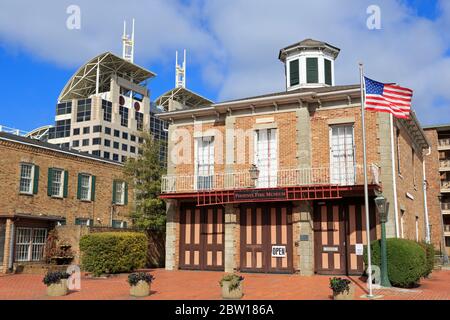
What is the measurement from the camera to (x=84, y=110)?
9250 centimetres

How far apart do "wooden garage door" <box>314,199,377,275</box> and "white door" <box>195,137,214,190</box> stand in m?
4.92

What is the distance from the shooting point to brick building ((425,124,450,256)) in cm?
4444

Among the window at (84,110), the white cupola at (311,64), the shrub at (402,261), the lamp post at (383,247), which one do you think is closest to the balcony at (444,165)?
the white cupola at (311,64)

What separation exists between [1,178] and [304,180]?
52.0 ft

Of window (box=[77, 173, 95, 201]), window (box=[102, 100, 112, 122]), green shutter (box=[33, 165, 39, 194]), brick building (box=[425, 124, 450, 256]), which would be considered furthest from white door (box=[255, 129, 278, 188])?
window (box=[102, 100, 112, 122])

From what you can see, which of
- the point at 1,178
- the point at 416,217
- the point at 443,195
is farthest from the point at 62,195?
the point at 443,195

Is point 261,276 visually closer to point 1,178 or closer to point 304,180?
point 304,180

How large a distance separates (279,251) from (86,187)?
51.4 feet

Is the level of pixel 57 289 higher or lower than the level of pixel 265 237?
lower

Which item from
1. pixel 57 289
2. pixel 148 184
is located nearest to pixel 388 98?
pixel 57 289

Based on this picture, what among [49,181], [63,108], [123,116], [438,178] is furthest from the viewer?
[123,116]

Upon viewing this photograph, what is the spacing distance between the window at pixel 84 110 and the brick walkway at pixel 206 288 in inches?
3007

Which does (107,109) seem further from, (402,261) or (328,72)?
(402,261)
